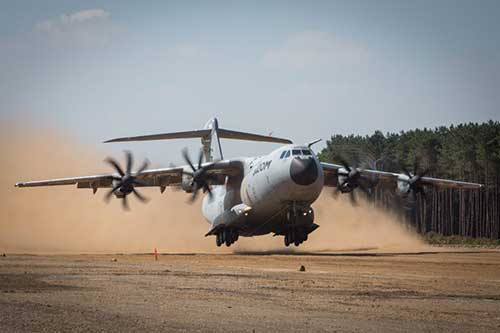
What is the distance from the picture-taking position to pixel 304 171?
3622 cm

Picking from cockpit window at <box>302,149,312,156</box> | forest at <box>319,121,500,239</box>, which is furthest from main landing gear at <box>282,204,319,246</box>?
forest at <box>319,121,500,239</box>

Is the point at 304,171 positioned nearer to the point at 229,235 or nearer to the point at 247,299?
the point at 229,235

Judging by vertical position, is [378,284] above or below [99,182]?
below

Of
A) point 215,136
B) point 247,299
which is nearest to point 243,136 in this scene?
point 215,136

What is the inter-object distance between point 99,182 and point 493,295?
97.8 ft

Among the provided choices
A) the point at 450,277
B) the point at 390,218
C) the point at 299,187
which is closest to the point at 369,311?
the point at 450,277

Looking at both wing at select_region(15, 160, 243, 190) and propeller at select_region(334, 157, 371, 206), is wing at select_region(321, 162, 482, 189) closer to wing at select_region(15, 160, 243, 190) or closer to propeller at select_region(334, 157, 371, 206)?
propeller at select_region(334, 157, 371, 206)

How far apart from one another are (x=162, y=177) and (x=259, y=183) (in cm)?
790

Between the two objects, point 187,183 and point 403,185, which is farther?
point 403,185

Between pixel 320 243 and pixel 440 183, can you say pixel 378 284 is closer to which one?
pixel 440 183

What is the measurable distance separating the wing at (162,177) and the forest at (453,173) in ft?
117

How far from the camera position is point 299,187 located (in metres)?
36.7

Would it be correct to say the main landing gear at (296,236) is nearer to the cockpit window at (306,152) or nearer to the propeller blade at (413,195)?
the cockpit window at (306,152)

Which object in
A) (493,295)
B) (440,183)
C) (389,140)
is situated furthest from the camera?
(389,140)
